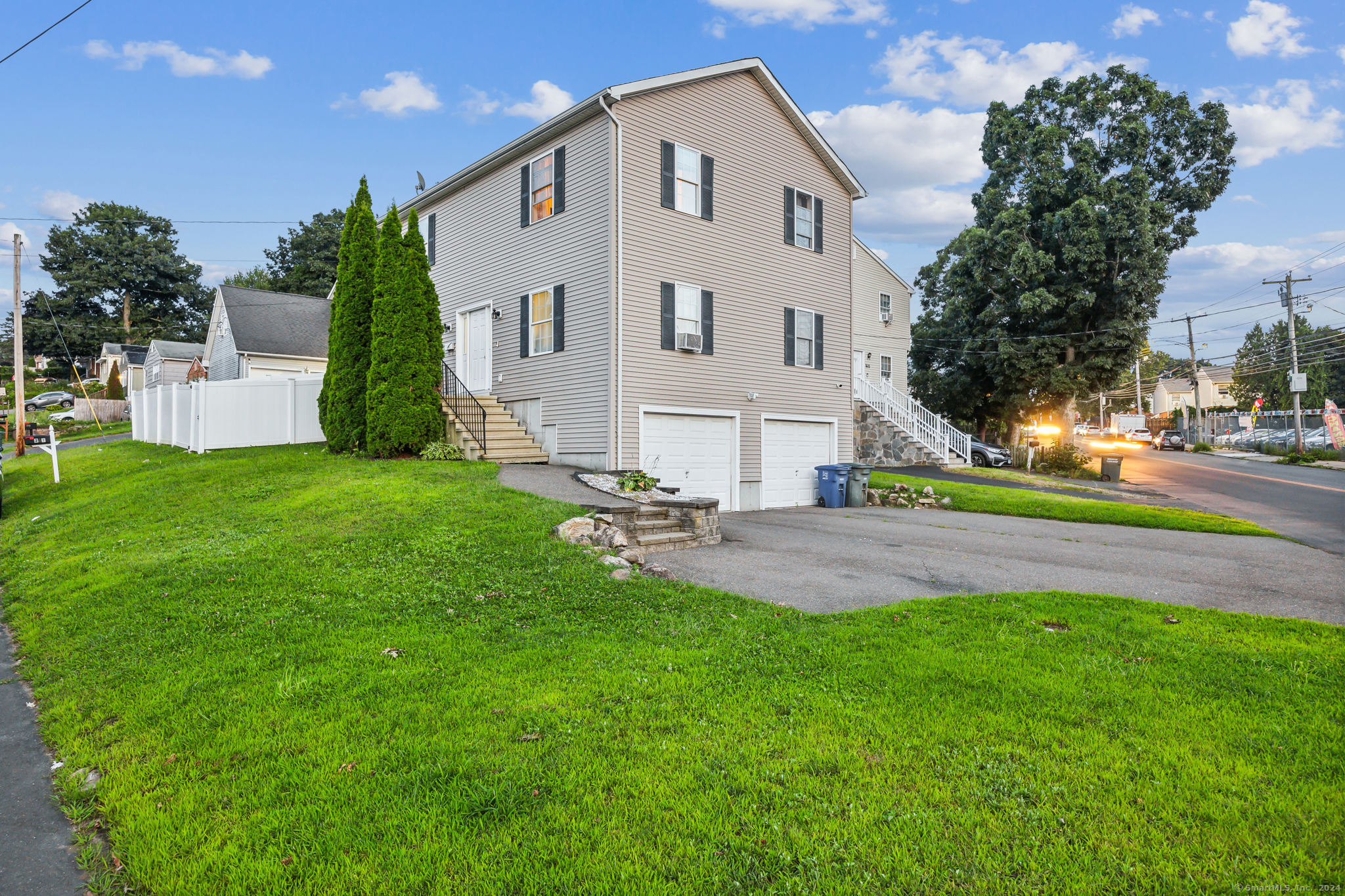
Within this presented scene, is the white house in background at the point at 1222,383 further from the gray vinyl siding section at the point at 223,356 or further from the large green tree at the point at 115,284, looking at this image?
the large green tree at the point at 115,284

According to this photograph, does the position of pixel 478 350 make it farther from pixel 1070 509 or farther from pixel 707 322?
pixel 1070 509

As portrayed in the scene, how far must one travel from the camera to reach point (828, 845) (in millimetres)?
2631

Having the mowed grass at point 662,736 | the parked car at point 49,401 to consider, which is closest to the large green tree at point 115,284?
the parked car at point 49,401

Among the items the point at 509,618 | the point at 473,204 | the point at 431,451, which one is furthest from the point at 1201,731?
the point at 473,204

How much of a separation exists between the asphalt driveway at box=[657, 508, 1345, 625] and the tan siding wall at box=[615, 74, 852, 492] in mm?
3401

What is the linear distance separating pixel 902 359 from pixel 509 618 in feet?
96.0

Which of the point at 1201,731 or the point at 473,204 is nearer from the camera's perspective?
the point at 1201,731

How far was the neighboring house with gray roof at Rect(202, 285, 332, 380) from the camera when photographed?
2634 cm

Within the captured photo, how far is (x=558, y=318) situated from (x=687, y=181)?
3933 mm

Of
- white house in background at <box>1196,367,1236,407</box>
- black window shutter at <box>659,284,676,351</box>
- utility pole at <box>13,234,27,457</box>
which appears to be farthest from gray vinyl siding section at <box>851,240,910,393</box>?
white house in background at <box>1196,367,1236,407</box>

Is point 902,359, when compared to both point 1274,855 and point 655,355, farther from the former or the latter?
point 1274,855

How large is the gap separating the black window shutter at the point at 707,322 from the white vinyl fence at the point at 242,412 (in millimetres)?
10953

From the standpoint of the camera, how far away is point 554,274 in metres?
14.2

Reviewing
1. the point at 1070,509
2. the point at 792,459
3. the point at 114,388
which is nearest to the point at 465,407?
the point at 792,459
